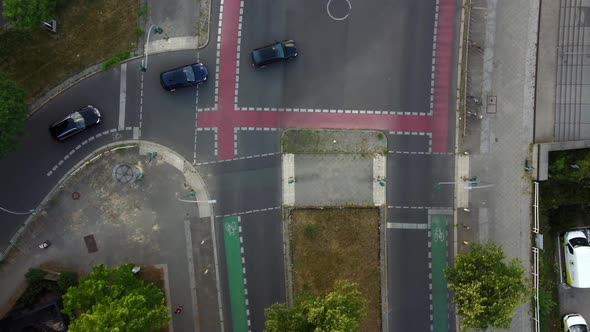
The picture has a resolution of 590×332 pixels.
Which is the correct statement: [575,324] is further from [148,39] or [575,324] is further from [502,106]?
[148,39]

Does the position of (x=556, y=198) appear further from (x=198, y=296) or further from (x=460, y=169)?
(x=198, y=296)

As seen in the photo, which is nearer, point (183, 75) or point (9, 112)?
point (9, 112)

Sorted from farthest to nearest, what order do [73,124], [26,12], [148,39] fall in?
[148,39] < [73,124] < [26,12]

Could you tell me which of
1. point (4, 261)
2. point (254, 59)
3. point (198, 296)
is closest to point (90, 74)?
point (254, 59)

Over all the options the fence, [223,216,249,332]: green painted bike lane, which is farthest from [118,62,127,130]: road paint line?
the fence

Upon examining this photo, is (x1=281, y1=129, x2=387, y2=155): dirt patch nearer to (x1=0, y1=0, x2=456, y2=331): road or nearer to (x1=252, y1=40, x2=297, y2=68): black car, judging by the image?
(x1=0, y1=0, x2=456, y2=331): road

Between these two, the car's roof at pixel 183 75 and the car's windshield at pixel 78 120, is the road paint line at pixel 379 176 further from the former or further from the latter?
the car's windshield at pixel 78 120

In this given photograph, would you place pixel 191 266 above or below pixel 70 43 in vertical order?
below

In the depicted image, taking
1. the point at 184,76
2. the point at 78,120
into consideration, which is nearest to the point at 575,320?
the point at 184,76
